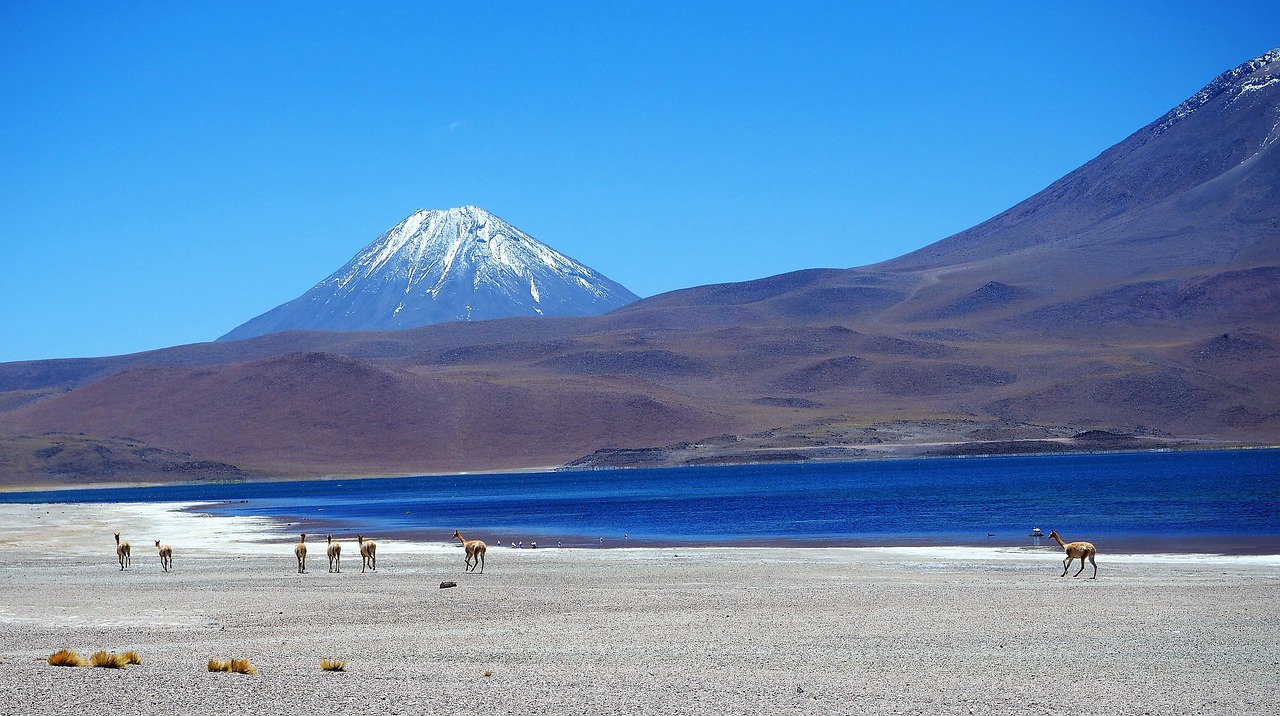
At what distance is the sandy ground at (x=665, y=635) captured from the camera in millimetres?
10484

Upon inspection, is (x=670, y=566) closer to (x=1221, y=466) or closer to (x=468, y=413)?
(x=1221, y=466)

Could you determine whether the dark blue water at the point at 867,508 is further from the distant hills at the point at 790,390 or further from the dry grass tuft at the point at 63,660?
the distant hills at the point at 790,390

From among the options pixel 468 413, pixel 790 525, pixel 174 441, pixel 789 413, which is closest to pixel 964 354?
pixel 789 413

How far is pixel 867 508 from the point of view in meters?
49.4

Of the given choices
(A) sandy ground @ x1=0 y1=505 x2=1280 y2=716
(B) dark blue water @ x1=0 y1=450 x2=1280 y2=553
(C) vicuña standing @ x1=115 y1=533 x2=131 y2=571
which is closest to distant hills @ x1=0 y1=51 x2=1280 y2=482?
(B) dark blue water @ x1=0 y1=450 x2=1280 y2=553

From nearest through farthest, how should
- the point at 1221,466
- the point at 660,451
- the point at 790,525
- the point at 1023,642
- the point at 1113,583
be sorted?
the point at 1023,642 < the point at 1113,583 < the point at 790,525 < the point at 1221,466 < the point at 660,451

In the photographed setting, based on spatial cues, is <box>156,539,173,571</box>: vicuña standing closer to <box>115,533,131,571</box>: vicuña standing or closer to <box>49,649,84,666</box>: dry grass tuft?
<box>115,533,131,571</box>: vicuña standing

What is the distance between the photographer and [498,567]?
26.5 metres

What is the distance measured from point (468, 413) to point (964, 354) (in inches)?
2517

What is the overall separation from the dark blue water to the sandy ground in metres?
8.83

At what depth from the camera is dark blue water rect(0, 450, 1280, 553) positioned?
116 ft

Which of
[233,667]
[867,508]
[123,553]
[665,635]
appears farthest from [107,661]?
[867,508]

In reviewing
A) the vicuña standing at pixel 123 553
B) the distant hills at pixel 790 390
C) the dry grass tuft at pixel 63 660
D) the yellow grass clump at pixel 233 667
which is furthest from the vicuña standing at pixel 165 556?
the distant hills at pixel 790 390

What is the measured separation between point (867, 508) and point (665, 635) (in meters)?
35.5
